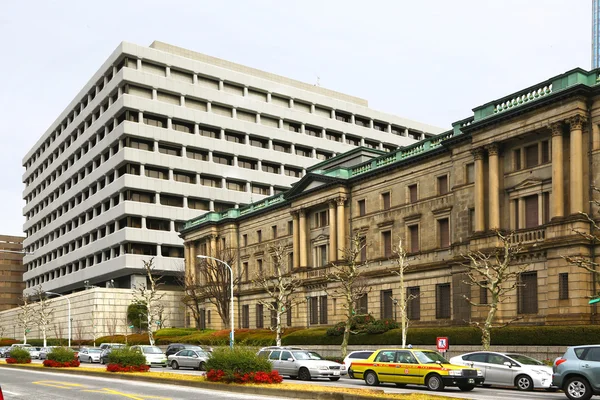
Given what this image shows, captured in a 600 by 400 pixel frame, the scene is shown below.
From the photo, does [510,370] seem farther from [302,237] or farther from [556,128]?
[302,237]

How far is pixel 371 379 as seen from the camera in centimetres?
3073

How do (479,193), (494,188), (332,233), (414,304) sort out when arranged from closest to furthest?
(494,188) < (479,193) < (414,304) < (332,233)

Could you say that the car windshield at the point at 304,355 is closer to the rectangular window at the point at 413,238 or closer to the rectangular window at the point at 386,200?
the rectangular window at the point at 413,238

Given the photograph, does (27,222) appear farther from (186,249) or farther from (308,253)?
(308,253)

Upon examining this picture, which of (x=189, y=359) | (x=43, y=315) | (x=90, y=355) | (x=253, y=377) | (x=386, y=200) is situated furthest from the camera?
(x=43, y=315)

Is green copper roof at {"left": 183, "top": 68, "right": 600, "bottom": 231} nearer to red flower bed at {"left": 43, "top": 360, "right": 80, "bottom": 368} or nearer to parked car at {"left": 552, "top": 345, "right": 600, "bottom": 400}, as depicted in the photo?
parked car at {"left": 552, "top": 345, "right": 600, "bottom": 400}

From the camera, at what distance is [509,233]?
45.4 metres

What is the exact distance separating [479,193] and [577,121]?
8616mm

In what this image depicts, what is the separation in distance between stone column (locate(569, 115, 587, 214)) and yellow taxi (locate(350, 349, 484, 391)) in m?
16.4

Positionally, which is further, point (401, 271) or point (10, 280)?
point (10, 280)

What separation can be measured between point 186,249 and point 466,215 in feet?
157

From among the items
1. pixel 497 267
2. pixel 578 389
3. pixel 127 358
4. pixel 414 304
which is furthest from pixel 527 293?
pixel 127 358

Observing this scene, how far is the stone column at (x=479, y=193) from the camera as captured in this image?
47031mm

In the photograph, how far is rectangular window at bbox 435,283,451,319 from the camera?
2032 inches
